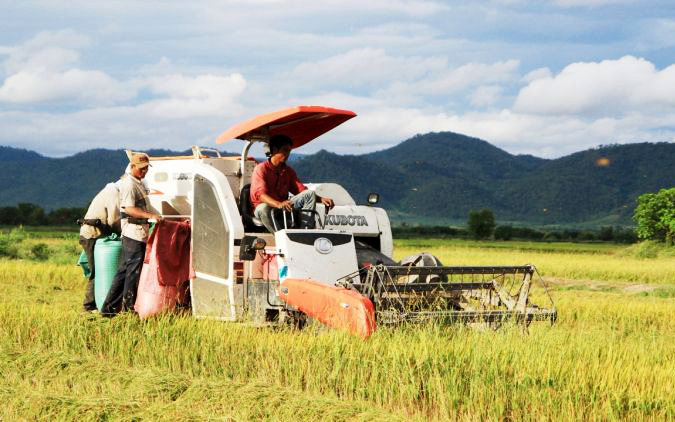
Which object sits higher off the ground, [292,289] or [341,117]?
[341,117]

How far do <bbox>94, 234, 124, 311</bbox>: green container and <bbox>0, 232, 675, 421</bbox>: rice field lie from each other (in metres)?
1.14

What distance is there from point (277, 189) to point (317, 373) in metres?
3.13

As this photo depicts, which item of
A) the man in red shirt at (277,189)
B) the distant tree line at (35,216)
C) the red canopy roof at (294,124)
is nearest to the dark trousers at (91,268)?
the red canopy roof at (294,124)

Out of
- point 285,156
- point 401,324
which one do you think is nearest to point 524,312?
point 401,324

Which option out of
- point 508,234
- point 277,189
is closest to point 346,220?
point 277,189

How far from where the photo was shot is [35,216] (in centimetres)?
7288

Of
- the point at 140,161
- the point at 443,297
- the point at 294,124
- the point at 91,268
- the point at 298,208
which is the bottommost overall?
the point at 443,297

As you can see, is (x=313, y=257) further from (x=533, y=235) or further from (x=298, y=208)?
(x=533, y=235)

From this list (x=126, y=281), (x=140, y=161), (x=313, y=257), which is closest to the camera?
(x=313, y=257)

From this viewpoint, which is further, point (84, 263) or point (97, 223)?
point (84, 263)

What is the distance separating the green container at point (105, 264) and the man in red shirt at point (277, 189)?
1989 mm

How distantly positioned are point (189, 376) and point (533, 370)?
2.73m

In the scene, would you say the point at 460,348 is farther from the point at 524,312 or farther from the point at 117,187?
the point at 117,187

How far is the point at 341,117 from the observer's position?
31.1 feet
